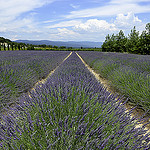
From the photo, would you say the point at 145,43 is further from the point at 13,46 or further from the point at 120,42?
the point at 13,46

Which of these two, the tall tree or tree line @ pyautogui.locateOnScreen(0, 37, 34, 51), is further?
tree line @ pyautogui.locateOnScreen(0, 37, 34, 51)

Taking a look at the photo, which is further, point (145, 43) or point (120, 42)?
point (120, 42)

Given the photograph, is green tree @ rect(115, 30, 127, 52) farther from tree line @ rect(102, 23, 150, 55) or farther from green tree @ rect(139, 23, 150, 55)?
green tree @ rect(139, 23, 150, 55)

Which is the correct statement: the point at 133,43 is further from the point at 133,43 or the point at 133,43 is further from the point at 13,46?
the point at 13,46

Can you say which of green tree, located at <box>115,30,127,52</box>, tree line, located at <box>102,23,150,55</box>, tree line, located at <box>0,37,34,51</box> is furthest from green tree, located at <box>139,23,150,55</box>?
tree line, located at <box>0,37,34,51</box>

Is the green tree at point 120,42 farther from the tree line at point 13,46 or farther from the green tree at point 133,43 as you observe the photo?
the tree line at point 13,46

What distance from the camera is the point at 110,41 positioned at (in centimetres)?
3128

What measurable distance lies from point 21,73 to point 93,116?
3.06 meters

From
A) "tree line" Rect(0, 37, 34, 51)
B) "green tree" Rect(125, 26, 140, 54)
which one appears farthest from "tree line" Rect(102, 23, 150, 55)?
"tree line" Rect(0, 37, 34, 51)

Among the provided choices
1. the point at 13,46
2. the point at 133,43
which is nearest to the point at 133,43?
the point at 133,43

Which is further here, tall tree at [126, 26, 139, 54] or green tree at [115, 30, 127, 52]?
green tree at [115, 30, 127, 52]

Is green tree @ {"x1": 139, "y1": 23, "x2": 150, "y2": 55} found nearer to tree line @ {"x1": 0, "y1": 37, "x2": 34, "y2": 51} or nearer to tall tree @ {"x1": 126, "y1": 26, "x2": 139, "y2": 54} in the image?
tall tree @ {"x1": 126, "y1": 26, "x2": 139, "y2": 54}

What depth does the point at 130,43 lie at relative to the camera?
23.7 metres

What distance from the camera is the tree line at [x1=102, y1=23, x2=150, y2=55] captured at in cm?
1947
